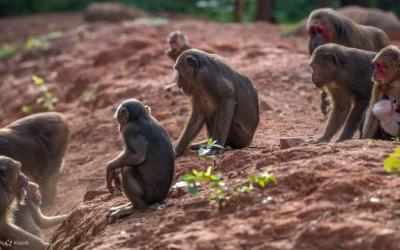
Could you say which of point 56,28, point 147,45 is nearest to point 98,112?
point 147,45

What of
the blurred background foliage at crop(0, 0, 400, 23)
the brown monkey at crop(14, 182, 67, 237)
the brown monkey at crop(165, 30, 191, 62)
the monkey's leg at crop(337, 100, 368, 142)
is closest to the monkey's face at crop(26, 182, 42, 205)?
the brown monkey at crop(14, 182, 67, 237)

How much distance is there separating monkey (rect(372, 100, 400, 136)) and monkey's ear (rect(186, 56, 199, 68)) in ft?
6.71

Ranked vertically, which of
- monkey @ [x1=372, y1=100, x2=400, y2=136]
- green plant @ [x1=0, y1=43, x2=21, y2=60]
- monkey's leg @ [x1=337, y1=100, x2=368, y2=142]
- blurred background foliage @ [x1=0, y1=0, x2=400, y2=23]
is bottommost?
green plant @ [x1=0, y1=43, x2=21, y2=60]

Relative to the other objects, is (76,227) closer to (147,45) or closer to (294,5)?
(147,45)

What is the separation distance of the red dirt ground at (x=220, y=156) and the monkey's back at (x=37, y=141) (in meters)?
0.46

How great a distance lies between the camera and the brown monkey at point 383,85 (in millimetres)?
8562

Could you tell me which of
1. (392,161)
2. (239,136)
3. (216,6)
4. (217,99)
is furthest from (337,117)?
(216,6)

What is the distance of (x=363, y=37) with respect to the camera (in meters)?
12.0

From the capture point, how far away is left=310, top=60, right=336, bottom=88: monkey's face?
31.2ft

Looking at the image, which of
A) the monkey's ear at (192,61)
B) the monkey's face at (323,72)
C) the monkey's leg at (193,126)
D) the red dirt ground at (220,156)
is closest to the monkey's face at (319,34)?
the red dirt ground at (220,156)

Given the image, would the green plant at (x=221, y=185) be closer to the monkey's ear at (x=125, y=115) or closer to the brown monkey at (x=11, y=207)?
the monkey's ear at (x=125, y=115)

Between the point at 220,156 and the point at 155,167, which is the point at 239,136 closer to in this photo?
the point at 220,156

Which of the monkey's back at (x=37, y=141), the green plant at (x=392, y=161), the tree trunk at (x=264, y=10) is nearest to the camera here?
the green plant at (x=392, y=161)

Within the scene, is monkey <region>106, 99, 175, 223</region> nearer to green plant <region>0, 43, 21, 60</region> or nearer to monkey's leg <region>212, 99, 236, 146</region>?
monkey's leg <region>212, 99, 236, 146</region>
